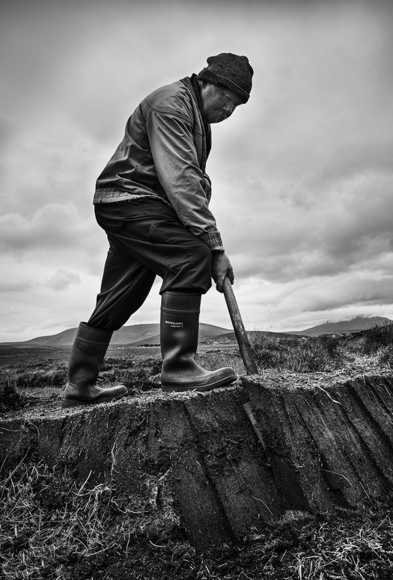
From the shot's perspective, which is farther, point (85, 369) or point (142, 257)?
point (85, 369)

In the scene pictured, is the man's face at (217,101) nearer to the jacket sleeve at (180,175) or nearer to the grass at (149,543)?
the jacket sleeve at (180,175)

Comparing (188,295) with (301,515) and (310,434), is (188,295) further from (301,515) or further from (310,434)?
(301,515)

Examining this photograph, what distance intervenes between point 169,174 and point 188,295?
0.85m

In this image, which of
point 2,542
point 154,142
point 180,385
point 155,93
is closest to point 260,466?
point 180,385

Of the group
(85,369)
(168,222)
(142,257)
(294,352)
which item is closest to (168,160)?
(168,222)

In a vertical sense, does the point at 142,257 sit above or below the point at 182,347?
above

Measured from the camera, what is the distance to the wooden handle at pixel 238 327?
2863 millimetres

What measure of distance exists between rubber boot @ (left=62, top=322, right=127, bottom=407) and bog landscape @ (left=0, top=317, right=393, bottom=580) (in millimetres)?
475

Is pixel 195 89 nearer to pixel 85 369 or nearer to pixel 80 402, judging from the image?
pixel 85 369

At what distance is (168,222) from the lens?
2842mm

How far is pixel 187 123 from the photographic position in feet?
9.66

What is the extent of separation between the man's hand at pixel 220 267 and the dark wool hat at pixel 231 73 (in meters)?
1.27

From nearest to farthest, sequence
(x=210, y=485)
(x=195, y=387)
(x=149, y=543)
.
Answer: (x=149, y=543), (x=210, y=485), (x=195, y=387)

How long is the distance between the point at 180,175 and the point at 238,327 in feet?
3.71
